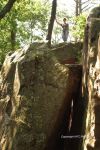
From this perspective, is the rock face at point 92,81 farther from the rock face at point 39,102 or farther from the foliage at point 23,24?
the foliage at point 23,24

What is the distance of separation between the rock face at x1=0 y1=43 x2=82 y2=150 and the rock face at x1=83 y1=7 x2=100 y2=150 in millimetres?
780

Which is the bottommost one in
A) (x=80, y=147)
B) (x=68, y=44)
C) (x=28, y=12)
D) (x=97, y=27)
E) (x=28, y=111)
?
(x=80, y=147)

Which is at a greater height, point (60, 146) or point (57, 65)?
point (57, 65)

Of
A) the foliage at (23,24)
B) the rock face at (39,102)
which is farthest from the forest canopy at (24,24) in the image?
the rock face at (39,102)

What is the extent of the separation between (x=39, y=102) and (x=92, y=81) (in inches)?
87.4

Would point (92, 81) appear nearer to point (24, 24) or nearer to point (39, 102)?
point (39, 102)

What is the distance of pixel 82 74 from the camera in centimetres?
1373

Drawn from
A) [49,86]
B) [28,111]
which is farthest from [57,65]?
[28,111]

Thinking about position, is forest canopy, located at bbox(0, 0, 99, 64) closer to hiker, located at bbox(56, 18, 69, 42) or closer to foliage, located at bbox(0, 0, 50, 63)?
foliage, located at bbox(0, 0, 50, 63)

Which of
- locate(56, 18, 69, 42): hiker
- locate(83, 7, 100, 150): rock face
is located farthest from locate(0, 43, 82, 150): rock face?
locate(56, 18, 69, 42): hiker

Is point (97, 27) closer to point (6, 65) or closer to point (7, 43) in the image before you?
A: point (6, 65)

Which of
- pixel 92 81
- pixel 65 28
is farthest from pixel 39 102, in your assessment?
pixel 65 28

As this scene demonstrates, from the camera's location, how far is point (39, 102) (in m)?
13.3

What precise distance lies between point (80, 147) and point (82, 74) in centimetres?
239
